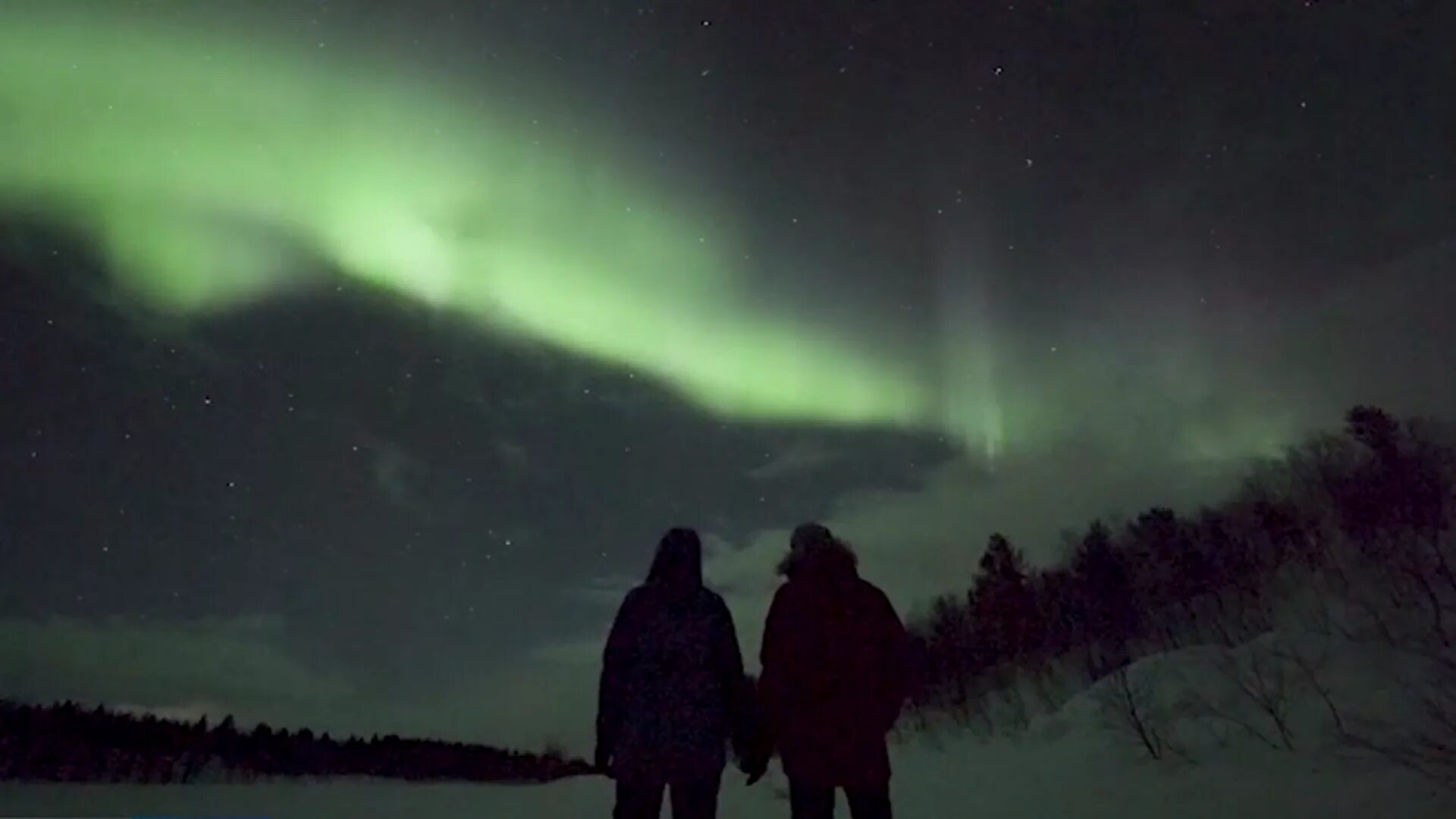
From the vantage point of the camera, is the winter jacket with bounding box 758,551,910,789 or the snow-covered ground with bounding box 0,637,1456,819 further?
the snow-covered ground with bounding box 0,637,1456,819

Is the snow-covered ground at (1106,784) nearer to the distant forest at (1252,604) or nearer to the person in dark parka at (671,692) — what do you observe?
the distant forest at (1252,604)

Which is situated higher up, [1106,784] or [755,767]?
[755,767]

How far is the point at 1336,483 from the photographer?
956 inches

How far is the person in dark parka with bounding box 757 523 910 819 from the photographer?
368 cm

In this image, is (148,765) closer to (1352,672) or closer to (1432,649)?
(1352,672)

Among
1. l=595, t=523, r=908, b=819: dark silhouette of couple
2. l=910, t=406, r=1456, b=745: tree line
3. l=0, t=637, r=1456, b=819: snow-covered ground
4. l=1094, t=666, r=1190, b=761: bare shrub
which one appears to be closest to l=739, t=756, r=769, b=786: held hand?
l=595, t=523, r=908, b=819: dark silhouette of couple

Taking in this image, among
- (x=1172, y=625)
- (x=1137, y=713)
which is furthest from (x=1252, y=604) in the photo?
(x=1137, y=713)

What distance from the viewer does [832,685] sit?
12.1 ft

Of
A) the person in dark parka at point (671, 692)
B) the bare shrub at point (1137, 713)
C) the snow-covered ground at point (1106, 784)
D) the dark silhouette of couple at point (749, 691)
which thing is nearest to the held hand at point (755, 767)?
the dark silhouette of couple at point (749, 691)

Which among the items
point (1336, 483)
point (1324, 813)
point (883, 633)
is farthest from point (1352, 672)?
point (1336, 483)

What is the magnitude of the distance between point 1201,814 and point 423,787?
8.78 metres

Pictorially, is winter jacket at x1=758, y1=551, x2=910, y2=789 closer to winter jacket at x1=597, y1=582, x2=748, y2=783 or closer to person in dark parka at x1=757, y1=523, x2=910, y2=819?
person in dark parka at x1=757, y1=523, x2=910, y2=819

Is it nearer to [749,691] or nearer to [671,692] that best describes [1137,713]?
[749,691]

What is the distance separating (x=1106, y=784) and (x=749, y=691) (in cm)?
561
